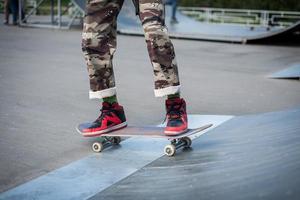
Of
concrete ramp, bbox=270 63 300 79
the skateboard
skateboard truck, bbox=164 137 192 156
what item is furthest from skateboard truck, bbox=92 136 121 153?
concrete ramp, bbox=270 63 300 79

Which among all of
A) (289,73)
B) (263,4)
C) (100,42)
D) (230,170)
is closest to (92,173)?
(230,170)

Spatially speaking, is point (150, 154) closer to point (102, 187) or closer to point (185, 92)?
point (102, 187)

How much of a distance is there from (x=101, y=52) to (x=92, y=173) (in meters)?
0.83

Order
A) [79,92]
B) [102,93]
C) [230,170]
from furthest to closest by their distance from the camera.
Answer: [79,92]
[102,93]
[230,170]

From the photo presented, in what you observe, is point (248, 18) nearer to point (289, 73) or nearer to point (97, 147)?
point (289, 73)

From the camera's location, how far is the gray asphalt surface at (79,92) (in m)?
3.37

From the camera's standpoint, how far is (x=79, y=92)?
18.1 ft

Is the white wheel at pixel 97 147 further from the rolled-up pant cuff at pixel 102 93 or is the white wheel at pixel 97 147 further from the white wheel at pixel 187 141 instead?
the white wheel at pixel 187 141

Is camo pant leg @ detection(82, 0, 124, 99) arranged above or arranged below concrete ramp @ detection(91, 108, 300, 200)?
above

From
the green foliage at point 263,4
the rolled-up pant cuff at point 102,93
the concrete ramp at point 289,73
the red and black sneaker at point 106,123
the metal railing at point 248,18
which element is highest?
the rolled-up pant cuff at point 102,93

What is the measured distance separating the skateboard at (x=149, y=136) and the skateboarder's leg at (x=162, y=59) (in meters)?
0.05

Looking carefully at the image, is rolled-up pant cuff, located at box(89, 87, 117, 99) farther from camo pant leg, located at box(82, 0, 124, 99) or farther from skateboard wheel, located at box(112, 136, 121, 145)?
skateboard wheel, located at box(112, 136, 121, 145)

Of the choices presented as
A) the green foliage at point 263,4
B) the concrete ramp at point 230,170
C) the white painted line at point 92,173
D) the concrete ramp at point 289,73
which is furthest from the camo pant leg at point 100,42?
the green foliage at point 263,4

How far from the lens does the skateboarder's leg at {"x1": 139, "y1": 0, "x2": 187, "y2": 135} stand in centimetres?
320
